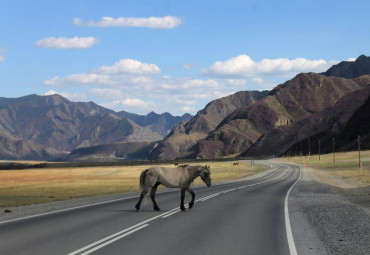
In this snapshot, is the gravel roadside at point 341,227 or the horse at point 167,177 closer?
the gravel roadside at point 341,227

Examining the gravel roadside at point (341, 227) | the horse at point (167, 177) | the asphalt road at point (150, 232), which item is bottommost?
the gravel roadside at point (341, 227)

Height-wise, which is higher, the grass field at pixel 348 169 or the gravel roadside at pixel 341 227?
the gravel roadside at pixel 341 227

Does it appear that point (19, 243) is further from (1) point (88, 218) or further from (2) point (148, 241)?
(1) point (88, 218)

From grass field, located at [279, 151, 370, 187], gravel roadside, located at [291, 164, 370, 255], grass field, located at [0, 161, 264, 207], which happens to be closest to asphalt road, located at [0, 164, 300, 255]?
gravel roadside, located at [291, 164, 370, 255]

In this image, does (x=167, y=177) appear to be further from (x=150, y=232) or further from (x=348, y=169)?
(x=348, y=169)

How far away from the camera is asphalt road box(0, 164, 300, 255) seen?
10.8m

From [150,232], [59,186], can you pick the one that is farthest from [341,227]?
[59,186]

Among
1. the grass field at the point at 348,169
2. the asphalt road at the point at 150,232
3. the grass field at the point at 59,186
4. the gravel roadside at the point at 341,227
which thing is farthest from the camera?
the grass field at the point at 348,169

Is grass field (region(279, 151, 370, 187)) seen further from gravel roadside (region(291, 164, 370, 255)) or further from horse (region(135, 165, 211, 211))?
horse (region(135, 165, 211, 211))

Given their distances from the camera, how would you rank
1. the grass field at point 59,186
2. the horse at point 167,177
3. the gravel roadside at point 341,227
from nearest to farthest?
the gravel roadside at point 341,227 → the horse at point 167,177 → the grass field at point 59,186

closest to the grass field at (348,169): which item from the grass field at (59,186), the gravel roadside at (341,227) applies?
the grass field at (59,186)

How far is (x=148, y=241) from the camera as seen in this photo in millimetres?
11758

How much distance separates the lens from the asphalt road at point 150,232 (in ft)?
35.5

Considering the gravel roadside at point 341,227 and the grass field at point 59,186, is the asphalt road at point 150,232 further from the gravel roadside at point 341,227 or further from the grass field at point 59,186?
the grass field at point 59,186
